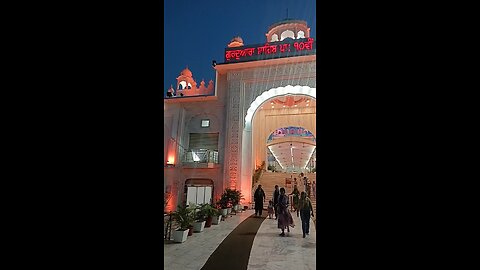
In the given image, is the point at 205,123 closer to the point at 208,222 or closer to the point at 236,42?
the point at 236,42

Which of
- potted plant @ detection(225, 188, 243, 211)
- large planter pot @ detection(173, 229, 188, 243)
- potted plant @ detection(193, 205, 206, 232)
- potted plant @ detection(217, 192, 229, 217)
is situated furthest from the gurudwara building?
large planter pot @ detection(173, 229, 188, 243)

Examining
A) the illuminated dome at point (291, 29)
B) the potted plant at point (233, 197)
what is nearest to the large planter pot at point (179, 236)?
the potted plant at point (233, 197)

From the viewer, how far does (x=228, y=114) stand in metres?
11.9

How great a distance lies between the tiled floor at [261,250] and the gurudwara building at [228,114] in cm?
470

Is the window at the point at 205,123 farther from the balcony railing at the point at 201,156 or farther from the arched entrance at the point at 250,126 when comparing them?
the arched entrance at the point at 250,126

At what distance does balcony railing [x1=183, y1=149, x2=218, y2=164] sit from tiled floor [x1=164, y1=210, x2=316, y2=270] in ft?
16.3

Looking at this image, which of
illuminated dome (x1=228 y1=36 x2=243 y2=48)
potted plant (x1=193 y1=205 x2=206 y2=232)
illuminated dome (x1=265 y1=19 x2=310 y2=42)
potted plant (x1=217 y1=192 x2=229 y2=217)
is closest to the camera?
potted plant (x1=193 y1=205 x2=206 y2=232)

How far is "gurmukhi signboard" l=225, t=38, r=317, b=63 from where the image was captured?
1109 cm

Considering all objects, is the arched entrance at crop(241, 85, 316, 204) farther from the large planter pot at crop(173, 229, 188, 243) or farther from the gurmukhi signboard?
the large planter pot at crop(173, 229, 188, 243)

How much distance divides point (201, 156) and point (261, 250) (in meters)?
7.60

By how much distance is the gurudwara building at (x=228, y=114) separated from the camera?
1127cm
